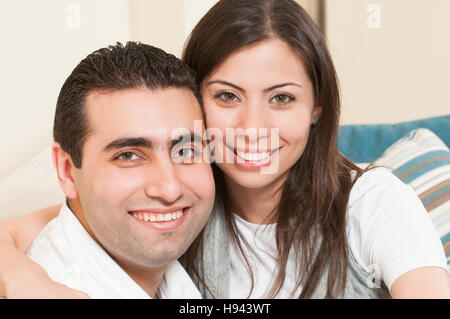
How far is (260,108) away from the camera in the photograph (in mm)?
1282

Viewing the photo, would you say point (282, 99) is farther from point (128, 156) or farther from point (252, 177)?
point (128, 156)

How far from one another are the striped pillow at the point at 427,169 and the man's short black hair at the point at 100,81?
3.01 feet

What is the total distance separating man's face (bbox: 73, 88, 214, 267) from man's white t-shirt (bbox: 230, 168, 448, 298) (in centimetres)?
35

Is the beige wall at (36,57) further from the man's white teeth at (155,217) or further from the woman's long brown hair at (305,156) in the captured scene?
the man's white teeth at (155,217)

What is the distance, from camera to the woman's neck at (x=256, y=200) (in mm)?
1488

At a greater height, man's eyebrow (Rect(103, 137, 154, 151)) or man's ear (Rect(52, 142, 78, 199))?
man's eyebrow (Rect(103, 137, 154, 151))

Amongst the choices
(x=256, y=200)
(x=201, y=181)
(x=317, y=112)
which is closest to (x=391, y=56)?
(x=317, y=112)

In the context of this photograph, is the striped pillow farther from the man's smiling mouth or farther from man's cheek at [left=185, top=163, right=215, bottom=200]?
the man's smiling mouth

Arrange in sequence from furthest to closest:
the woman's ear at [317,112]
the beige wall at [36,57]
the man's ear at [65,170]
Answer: the beige wall at [36,57] < the woman's ear at [317,112] < the man's ear at [65,170]

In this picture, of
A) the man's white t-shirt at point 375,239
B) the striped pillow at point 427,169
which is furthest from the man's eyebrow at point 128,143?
the striped pillow at point 427,169

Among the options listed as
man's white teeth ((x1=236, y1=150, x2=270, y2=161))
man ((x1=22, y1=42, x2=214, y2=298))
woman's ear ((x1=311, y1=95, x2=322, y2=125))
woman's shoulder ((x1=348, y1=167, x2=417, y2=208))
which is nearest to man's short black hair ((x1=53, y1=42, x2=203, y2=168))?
man ((x1=22, y1=42, x2=214, y2=298))

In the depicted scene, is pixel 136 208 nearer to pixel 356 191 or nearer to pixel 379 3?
pixel 356 191

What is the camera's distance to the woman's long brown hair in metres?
1.31
